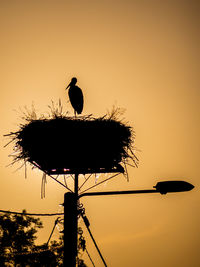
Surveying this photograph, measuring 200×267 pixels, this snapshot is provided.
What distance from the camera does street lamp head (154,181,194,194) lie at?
3.39 metres

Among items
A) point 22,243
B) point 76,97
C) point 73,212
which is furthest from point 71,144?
point 22,243

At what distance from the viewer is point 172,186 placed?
3.42 m

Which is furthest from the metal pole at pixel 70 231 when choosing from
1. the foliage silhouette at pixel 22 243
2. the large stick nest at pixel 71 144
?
the foliage silhouette at pixel 22 243

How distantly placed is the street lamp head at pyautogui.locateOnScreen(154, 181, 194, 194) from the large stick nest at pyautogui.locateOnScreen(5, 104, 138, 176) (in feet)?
4.57

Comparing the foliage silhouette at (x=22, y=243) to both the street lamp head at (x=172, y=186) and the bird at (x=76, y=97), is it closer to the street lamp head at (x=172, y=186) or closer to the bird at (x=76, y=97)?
the bird at (x=76, y=97)

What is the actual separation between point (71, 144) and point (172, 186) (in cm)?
180

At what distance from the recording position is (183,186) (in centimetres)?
342

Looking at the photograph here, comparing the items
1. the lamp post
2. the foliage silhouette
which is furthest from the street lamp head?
the foliage silhouette

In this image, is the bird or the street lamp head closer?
the street lamp head

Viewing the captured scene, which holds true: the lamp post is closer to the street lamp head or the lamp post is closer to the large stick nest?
the street lamp head

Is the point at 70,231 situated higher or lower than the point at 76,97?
lower

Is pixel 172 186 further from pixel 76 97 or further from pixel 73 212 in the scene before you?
pixel 76 97

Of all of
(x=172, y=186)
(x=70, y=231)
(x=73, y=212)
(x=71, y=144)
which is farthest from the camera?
(x=71, y=144)

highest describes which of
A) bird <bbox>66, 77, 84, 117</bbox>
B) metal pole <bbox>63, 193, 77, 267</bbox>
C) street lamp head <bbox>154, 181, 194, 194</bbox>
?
bird <bbox>66, 77, 84, 117</bbox>
